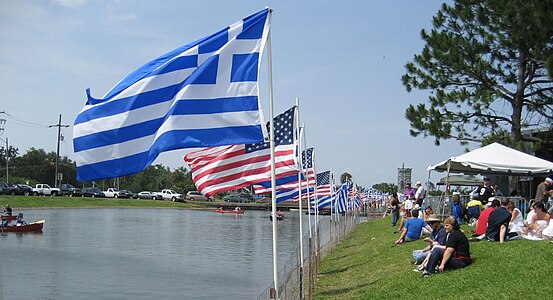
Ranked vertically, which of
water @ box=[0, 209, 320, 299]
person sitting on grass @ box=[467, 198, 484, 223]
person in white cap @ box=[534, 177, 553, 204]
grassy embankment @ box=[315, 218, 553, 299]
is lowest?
water @ box=[0, 209, 320, 299]

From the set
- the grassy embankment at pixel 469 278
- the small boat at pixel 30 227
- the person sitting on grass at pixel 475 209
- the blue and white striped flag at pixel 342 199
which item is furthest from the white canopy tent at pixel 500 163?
the small boat at pixel 30 227

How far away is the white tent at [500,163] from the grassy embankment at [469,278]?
3.96m

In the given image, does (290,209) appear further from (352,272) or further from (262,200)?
(352,272)

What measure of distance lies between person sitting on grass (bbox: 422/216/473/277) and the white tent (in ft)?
26.5

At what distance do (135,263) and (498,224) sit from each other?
17072 mm

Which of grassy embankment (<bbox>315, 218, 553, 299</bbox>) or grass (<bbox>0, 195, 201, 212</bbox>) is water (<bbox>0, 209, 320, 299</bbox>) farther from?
grass (<bbox>0, 195, 201, 212</bbox>)

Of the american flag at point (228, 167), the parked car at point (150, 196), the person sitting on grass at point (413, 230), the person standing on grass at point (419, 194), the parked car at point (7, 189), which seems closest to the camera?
the american flag at point (228, 167)

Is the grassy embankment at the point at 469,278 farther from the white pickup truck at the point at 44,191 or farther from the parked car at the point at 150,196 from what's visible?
the parked car at the point at 150,196

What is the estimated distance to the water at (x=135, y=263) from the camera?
21406mm

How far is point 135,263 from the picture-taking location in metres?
28.8

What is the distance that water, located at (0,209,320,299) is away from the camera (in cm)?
2141

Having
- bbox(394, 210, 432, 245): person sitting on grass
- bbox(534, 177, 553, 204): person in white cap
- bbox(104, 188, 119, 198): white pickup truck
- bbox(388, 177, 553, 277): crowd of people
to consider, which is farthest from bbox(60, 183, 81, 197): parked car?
bbox(534, 177, 553, 204): person in white cap

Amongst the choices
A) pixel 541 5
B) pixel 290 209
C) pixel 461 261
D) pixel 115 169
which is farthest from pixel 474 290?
pixel 290 209

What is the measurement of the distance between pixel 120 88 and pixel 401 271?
918 cm
